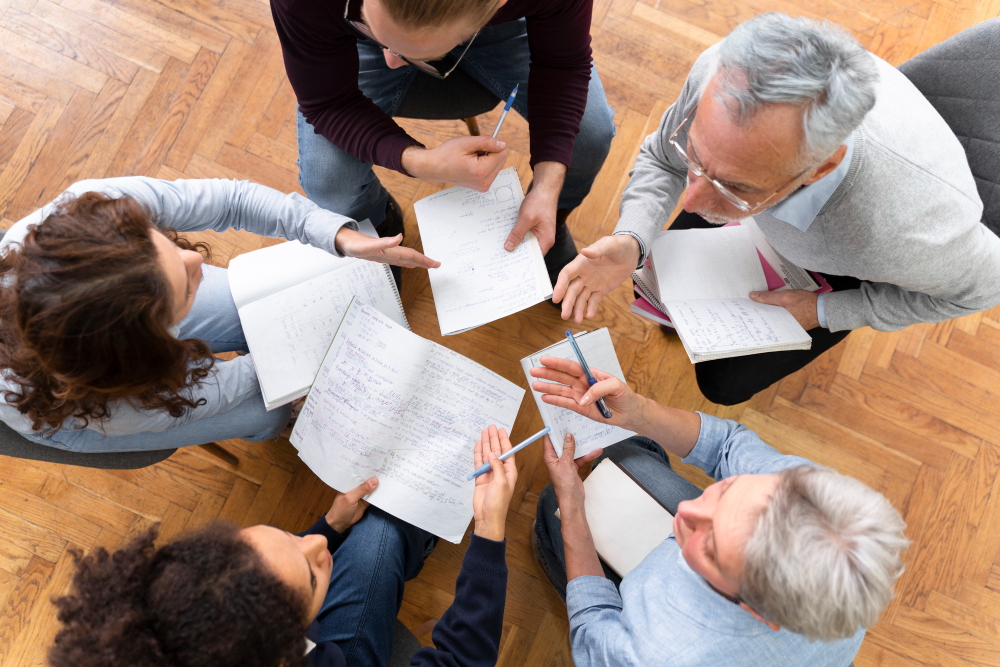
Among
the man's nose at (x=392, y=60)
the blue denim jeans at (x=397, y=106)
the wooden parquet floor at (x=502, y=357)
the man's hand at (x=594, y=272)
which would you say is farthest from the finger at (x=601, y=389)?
the man's nose at (x=392, y=60)

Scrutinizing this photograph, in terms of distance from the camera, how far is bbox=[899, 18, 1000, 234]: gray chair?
3.49 ft

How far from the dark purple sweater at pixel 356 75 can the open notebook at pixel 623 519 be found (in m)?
0.78

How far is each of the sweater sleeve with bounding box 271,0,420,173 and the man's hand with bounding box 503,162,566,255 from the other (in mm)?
296

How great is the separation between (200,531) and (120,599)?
0.13m

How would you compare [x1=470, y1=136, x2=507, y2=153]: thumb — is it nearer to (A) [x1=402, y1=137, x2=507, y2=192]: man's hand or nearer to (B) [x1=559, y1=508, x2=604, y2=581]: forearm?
(A) [x1=402, y1=137, x2=507, y2=192]: man's hand

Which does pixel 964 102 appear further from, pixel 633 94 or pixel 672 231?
pixel 633 94

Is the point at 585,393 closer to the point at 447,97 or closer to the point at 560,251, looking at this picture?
the point at 560,251

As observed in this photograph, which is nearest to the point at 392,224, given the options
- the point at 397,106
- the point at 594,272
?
the point at 397,106

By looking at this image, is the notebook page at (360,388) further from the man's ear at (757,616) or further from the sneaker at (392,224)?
the man's ear at (757,616)

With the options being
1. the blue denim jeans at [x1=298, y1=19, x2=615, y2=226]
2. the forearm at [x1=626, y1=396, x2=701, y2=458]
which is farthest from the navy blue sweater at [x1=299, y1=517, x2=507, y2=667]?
the blue denim jeans at [x1=298, y1=19, x2=615, y2=226]

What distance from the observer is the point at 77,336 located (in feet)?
2.82

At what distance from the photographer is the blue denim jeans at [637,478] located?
131 cm

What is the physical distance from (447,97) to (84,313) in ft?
3.09

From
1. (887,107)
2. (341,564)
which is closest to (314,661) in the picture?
(341,564)
